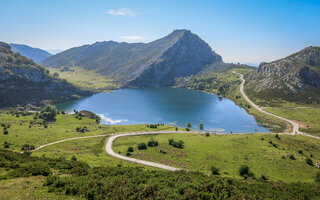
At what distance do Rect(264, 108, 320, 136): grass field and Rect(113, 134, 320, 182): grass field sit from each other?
1193 inches

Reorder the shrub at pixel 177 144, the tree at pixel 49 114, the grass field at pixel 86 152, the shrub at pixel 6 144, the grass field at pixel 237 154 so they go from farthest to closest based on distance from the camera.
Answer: the tree at pixel 49 114 → the shrub at pixel 177 144 → the shrub at pixel 6 144 → the grass field at pixel 237 154 → the grass field at pixel 86 152

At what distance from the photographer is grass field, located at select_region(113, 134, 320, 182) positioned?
7081 centimetres

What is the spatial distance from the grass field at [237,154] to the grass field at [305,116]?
1193 inches

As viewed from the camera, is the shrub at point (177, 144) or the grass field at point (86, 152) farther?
the shrub at point (177, 144)

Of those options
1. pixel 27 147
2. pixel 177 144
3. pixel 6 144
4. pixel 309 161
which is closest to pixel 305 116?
pixel 309 161

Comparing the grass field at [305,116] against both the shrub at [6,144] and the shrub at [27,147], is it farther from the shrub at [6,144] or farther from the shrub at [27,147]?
the shrub at [6,144]

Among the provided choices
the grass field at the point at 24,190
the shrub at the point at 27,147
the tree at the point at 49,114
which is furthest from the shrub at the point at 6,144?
the grass field at the point at 24,190

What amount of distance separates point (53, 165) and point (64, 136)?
69.5 meters

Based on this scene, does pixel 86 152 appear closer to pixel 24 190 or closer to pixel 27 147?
pixel 27 147

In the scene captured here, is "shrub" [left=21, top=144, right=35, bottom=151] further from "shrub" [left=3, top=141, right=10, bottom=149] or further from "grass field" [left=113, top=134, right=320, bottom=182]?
"grass field" [left=113, top=134, right=320, bottom=182]

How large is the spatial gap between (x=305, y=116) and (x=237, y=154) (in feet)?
399

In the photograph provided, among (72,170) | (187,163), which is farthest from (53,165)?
(187,163)

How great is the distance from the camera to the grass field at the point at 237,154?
70812 mm

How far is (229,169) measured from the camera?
7069 cm
